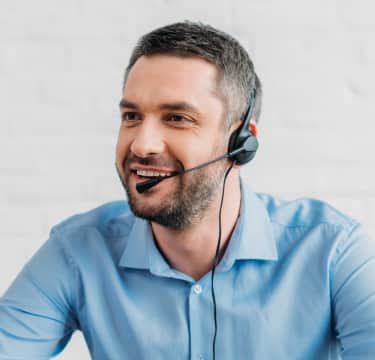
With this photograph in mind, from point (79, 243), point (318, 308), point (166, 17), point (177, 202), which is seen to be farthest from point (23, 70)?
point (318, 308)

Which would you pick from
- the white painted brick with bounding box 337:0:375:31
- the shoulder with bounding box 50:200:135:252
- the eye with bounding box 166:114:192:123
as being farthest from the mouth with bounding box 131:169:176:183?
the white painted brick with bounding box 337:0:375:31

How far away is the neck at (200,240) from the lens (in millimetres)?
1421

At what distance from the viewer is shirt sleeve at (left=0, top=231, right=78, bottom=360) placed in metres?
1.39

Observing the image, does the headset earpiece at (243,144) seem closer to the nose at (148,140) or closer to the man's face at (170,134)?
the man's face at (170,134)

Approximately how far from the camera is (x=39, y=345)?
1417 mm

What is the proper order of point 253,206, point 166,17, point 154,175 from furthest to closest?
1. point 166,17
2. point 253,206
3. point 154,175

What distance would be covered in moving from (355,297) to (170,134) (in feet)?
1.59

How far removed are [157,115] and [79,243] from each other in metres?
0.36

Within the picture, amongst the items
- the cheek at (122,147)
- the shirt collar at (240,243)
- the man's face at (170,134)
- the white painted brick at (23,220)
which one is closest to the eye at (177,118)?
the man's face at (170,134)

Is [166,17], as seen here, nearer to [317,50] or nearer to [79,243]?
[317,50]

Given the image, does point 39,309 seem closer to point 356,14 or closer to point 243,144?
point 243,144

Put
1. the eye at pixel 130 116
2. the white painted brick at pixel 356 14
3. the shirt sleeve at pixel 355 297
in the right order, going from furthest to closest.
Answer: the white painted brick at pixel 356 14, the eye at pixel 130 116, the shirt sleeve at pixel 355 297

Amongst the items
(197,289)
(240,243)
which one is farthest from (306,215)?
(197,289)

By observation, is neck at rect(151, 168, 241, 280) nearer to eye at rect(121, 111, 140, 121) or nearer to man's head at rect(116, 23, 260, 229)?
man's head at rect(116, 23, 260, 229)
